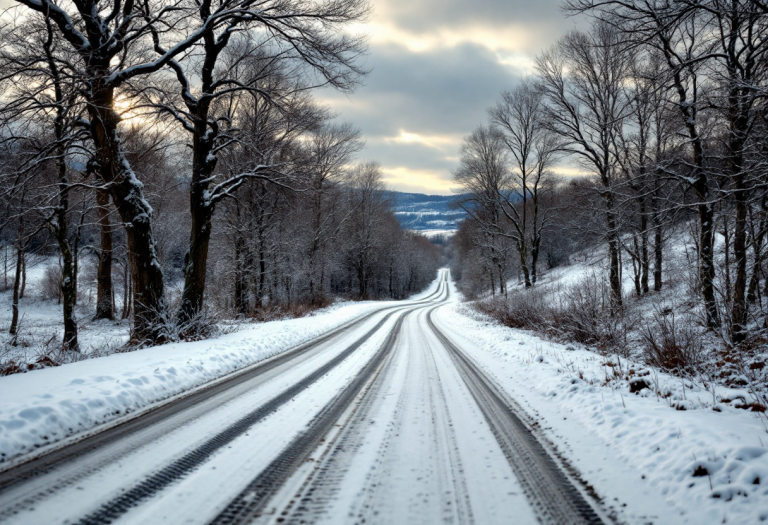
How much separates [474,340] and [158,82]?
12317 mm

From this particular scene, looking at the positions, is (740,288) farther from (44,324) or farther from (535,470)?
(44,324)

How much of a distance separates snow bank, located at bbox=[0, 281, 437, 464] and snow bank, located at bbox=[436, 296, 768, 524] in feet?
16.4

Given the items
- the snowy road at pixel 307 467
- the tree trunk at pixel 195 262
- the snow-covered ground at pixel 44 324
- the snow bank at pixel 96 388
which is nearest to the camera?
the snowy road at pixel 307 467

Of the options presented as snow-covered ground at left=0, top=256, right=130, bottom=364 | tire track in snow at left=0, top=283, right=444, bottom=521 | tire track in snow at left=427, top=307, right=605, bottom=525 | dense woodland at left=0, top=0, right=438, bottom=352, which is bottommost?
snow-covered ground at left=0, top=256, right=130, bottom=364

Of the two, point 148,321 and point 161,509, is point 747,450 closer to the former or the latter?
point 161,509

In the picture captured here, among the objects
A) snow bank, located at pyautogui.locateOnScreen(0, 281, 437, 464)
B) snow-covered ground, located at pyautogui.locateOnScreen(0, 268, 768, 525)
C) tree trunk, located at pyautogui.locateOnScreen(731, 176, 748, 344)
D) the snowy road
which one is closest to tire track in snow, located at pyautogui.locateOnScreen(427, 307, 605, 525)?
the snowy road

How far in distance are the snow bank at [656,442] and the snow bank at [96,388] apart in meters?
4.99

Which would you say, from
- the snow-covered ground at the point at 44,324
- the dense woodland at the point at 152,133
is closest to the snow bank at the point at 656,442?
the dense woodland at the point at 152,133

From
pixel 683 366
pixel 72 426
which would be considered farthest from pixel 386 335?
pixel 72 426

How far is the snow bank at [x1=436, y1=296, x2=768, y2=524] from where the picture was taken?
2578 millimetres

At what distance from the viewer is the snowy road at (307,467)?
96.2 inches

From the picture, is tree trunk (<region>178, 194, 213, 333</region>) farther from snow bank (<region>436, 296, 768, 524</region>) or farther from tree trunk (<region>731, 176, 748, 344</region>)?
tree trunk (<region>731, 176, 748, 344</region>)

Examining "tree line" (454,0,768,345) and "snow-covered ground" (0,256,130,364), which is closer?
"tree line" (454,0,768,345)

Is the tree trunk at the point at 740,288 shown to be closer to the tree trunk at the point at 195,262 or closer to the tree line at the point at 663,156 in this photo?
the tree line at the point at 663,156
